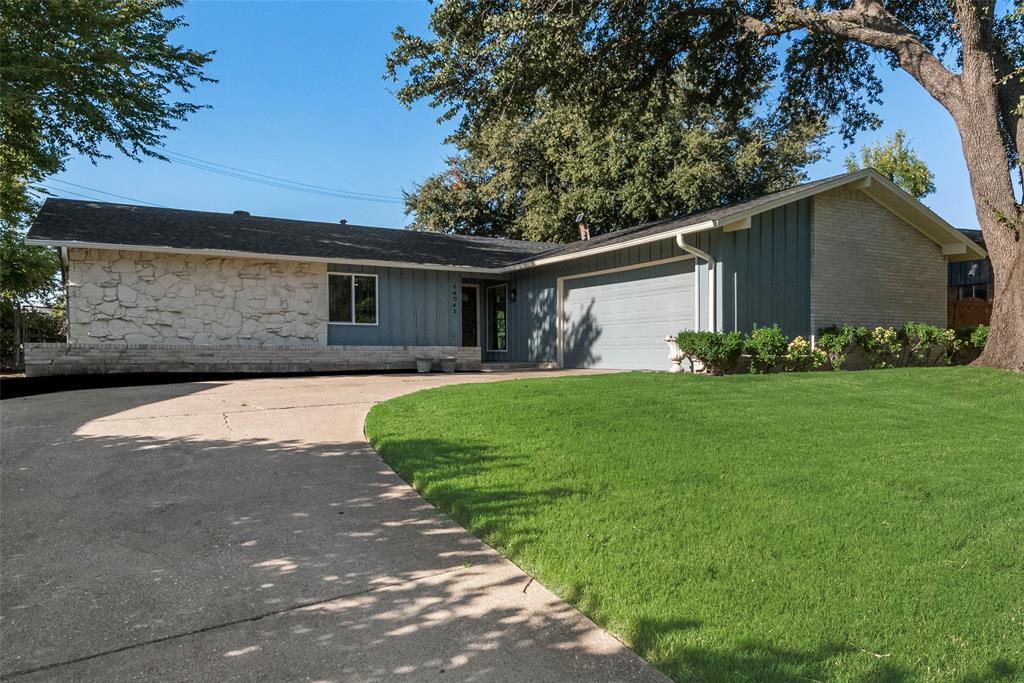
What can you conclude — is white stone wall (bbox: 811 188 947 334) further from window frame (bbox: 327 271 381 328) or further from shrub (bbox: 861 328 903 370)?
window frame (bbox: 327 271 381 328)

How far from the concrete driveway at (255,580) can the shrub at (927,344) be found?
39.9ft

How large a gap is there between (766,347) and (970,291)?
13.9m

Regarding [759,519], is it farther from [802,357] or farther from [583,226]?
[583,226]

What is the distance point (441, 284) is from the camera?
52.6 feet

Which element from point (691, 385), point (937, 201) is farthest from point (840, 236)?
point (937, 201)

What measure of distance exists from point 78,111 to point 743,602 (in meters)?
15.2

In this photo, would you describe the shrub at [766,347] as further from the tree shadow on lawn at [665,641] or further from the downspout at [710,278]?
the tree shadow on lawn at [665,641]

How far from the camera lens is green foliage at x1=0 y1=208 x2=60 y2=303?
56.0 feet

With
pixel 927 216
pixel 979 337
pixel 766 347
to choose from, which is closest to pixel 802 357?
pixel 766 347

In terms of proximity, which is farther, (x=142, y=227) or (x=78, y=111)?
(x=142, y=227)

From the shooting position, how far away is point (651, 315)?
43.2 ft

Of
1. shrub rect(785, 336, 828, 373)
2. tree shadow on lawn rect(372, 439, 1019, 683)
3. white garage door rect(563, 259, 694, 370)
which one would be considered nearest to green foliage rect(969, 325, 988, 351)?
shrub rect(785, 336, 828, 373)

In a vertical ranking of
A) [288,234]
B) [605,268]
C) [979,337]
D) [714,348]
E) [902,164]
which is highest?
[902,164]

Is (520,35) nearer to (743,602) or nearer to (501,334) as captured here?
(501,334)
